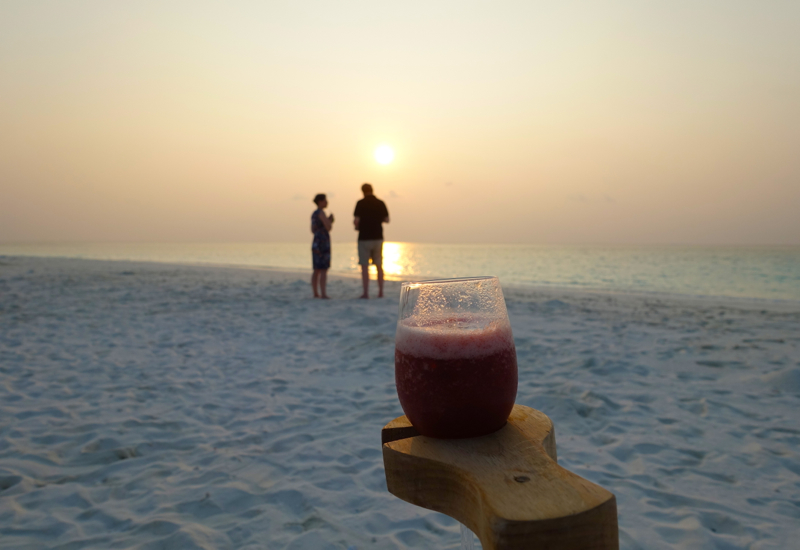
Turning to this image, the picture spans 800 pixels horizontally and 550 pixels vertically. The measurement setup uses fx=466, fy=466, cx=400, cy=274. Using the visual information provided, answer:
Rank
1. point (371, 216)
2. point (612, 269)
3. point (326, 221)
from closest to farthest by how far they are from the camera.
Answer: point (326, 221) → point (371, 216) → point (612, 269)

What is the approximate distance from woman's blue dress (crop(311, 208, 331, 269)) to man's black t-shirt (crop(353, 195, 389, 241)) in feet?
2.05

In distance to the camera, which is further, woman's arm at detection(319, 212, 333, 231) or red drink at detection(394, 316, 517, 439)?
woman's arm at detection(319, 212, 333, 231)

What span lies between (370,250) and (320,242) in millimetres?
898

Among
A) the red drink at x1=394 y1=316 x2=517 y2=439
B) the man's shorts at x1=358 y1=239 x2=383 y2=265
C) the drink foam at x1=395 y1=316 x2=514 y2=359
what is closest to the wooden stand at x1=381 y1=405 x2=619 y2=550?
the red drink at x1=394 y1=316 x2=517 y2=439

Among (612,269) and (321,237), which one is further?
(612,269)

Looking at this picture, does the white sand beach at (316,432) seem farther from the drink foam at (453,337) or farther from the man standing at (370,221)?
the man standing at (370,221)

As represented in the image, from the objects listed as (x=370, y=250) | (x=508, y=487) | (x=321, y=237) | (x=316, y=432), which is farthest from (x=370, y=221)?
(x=508, y=487)

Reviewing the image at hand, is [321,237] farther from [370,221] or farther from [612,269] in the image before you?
[612,269]

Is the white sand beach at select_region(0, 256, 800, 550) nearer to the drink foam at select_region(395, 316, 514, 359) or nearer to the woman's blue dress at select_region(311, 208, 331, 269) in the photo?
the drink foam at select_region(395, 316, 514, 359)

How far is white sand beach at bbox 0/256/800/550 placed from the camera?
1950 mm

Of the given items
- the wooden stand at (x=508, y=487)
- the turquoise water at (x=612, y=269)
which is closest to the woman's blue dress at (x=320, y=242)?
the wooden stand at (x=508, y=487)

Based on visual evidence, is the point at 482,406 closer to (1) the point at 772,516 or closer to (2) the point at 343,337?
(1) the point at 772,516

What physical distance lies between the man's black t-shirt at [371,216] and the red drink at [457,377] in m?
7.46

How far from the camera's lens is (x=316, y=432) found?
9.45 feet
